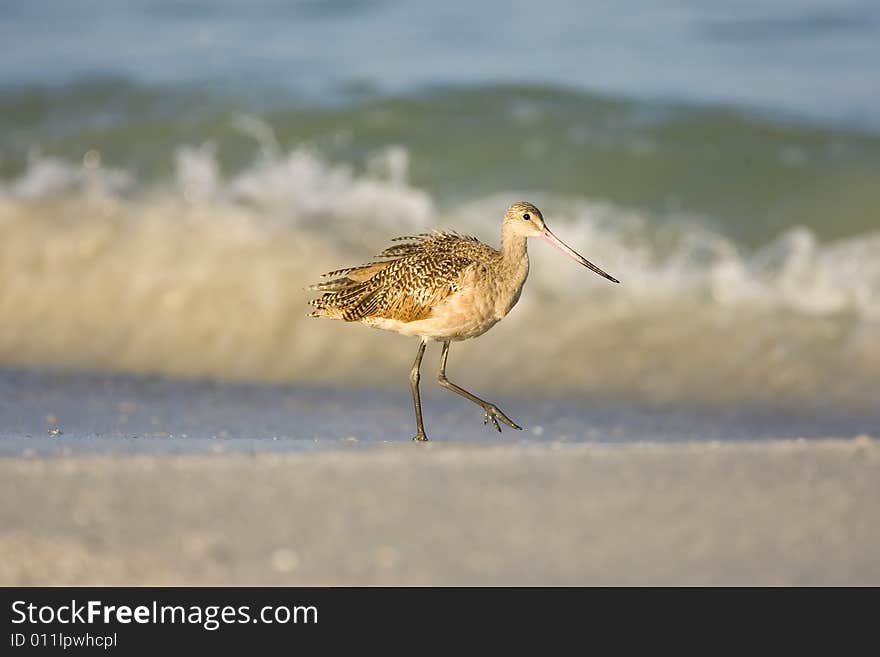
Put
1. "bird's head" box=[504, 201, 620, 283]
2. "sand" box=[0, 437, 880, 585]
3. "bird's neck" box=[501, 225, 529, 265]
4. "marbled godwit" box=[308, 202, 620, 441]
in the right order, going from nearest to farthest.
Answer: "sand" box=[0, 437, 880, 585]
"marbled godwit" box=[308, 202, 620, 441]
"bird's neck" box=[501, 225, 529, 265]
"bird's head" box=[504, 201, 620, 283]

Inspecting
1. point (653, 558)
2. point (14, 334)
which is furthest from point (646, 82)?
point (653, 558)

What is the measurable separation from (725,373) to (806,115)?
5.22 metres

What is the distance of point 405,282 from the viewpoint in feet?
25.0

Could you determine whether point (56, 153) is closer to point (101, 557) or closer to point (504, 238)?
point (504, 238)

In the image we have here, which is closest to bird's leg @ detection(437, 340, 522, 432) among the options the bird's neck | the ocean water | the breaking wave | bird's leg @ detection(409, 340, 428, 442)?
Result: bird's leg @ detection(409, 340, 428, 442)

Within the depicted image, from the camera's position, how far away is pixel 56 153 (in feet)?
45.5

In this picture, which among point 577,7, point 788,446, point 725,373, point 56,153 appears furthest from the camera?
point 577,7

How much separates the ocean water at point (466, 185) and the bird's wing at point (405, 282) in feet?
6.68

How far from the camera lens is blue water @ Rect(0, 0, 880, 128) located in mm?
15094

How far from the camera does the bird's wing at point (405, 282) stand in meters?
7.52

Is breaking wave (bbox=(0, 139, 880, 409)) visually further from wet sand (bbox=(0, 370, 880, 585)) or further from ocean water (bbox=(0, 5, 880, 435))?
wet sand (bbox=(0, 370, 880, 585))

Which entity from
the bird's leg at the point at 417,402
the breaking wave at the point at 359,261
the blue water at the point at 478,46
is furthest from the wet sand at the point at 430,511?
the blue water at the point at 478,46

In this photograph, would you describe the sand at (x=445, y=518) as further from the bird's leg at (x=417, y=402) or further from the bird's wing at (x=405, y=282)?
the bird's wing at (x=405, y=282)

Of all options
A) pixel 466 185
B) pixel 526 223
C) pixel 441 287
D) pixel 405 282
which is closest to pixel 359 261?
pixel 466 185
